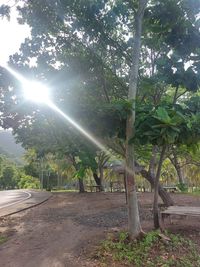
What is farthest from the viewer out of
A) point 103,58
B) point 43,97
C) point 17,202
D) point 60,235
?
point 17,202

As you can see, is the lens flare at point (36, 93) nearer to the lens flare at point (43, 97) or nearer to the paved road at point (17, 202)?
the lens flare at point (43, 97)

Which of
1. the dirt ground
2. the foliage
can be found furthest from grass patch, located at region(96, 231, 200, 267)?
the foliage

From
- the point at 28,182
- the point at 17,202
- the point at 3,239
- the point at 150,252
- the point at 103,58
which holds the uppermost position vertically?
the point at 28,182

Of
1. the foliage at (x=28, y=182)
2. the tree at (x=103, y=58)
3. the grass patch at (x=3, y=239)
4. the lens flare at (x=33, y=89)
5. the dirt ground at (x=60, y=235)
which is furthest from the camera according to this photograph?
the foliage at (x=28, y=182)

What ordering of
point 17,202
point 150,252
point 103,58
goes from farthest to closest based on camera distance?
point 17,202 → point 103,58 → point 150,252

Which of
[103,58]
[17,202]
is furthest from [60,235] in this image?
[17,202]

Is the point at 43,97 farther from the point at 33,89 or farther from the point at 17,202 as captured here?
the point at 17,202

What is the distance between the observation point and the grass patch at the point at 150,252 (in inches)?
270

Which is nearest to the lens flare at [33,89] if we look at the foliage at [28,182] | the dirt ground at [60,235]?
the dirt ground at [60,235]

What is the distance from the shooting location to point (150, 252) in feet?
24.3

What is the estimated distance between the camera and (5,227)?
468 inches

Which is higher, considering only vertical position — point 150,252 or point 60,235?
point 60,235

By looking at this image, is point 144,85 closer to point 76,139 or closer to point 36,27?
point 76,139

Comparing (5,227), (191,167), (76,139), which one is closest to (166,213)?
(76,139)
